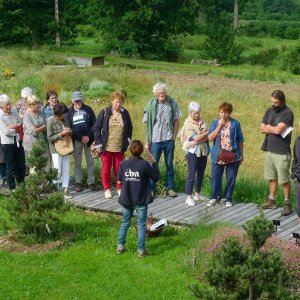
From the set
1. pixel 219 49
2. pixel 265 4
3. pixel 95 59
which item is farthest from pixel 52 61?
pixel 265 4

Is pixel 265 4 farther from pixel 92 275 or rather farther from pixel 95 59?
pixel 92 275

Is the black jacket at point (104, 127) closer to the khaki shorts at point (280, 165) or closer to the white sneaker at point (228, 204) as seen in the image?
the white sneaker at point (228, 204)

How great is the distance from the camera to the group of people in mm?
9086

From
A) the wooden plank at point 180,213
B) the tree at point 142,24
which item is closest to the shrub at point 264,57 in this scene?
the tree at point 142,24

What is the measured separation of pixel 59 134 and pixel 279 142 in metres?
3.24

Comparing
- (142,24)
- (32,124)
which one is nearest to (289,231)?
(32,124)

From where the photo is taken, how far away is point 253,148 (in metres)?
14.4

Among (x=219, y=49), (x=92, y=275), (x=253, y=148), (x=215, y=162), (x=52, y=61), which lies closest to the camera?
(x=92, y=275)

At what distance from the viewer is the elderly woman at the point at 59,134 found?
984 cm

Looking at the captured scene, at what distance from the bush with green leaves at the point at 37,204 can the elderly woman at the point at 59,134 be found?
1.48 metres

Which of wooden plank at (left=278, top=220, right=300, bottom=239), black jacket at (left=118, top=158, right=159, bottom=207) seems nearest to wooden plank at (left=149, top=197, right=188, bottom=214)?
black jacket at (left=118, top=158, right=159, bottom=207)

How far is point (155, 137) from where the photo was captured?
976cm

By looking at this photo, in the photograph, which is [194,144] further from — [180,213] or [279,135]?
[279,135]

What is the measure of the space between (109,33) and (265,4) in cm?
5351
